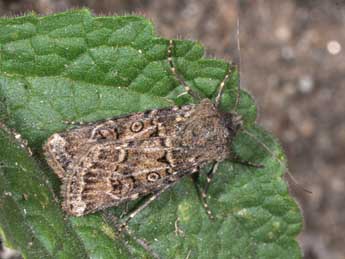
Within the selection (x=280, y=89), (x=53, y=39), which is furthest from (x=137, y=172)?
(x=280, y=89)

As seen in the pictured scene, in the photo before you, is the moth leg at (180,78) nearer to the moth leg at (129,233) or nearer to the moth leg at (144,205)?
the moth leg at (144,205)

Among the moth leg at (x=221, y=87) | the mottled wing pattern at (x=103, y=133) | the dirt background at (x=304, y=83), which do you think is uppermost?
the moth leg at (x=221, y=87)

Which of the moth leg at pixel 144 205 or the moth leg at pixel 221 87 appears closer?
the moth leg at pixel 144 205

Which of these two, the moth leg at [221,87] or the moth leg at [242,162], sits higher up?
the moth leg at [221,87]

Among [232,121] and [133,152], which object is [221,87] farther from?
[133,152]

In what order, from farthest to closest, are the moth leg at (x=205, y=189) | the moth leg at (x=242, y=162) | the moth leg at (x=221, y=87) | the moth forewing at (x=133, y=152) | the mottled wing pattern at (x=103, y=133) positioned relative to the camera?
the moth leg at (x=242, y=162) < the moth leg at (x=205, y=189) < the moth leg at (x=221, y=87) < the moth forewing at (x=133, y=152) < the mottled wing pattern at (x=103, y=133)

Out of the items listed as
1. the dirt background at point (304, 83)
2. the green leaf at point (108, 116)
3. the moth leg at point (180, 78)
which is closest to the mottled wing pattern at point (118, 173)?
the green leaf at point (108, 116)

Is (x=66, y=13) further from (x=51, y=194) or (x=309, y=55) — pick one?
(x=309, y=55)
